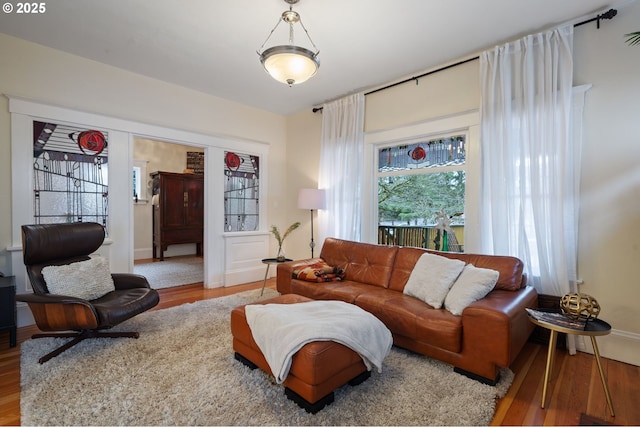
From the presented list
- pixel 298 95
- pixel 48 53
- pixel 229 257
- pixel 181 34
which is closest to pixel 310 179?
pixel 298 95

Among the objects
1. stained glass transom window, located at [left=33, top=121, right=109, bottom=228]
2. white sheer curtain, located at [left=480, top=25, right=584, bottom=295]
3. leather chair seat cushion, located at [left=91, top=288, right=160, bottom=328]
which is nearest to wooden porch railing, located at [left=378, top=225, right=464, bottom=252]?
white sheer curtain, located at [left=480, top=25, right=584, bottom=295]

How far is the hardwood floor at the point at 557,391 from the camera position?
1.73m

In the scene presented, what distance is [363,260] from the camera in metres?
3.41

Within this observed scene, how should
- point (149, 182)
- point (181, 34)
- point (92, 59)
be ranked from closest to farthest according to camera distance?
point (181, 34) → point (92, 59) → point (149, 182)

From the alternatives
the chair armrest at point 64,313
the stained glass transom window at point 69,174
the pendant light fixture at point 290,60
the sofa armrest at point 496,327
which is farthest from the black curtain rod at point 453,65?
the chair armrest at point 64,313

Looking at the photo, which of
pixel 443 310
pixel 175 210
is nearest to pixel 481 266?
pixel 443 310

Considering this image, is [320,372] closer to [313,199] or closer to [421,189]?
[421,189]

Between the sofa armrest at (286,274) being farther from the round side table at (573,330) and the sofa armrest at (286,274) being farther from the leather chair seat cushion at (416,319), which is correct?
the round side table at (573,330)

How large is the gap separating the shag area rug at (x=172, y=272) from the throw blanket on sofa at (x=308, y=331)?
321 cm

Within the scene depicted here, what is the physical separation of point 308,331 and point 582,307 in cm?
171

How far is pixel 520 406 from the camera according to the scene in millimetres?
1828

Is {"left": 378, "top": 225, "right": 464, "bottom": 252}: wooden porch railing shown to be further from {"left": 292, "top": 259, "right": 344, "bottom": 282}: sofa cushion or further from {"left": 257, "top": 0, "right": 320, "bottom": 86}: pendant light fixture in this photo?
{"left": 257, "top": 0, "right": 320, "bottom": 86}: pendant light fixture

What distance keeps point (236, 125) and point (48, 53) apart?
2.26m

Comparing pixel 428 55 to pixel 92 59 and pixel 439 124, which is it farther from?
pixel 92 59
